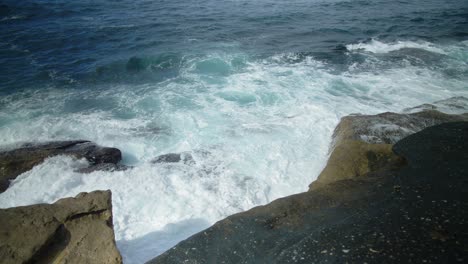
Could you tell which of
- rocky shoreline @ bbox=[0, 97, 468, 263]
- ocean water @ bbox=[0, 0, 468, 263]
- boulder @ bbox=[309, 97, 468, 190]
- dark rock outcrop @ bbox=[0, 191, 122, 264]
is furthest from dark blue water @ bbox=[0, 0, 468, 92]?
rocky shoreline @ bbox=[0, 97, 468, 263]

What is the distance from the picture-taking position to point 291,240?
145 inches

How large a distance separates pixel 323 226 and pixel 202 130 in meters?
6.18

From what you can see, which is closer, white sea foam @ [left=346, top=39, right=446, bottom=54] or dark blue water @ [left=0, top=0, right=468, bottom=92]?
dark blue water @ [left=0, top=0, right=468, bottom=92]

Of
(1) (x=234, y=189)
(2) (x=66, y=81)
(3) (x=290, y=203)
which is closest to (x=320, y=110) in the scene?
(1) (x=234, y=189)

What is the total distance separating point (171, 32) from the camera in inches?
756

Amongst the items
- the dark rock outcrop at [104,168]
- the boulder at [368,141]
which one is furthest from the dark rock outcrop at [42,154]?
the boulder at [368,141]

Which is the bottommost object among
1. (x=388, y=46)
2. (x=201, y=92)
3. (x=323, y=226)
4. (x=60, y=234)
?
(x=201, y=92)

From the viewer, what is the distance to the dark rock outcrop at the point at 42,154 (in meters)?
7.22

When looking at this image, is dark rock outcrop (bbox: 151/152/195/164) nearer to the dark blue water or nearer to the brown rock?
the brown rock

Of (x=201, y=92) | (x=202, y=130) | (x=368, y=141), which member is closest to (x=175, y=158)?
(x=202, y=130)

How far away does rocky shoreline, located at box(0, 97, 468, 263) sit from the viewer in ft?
10.8

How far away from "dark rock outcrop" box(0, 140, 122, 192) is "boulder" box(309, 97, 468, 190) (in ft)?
18.5

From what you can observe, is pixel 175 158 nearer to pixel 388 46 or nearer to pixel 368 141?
pixel 368 141

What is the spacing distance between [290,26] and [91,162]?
17.0m
